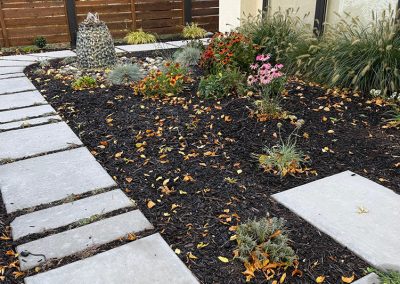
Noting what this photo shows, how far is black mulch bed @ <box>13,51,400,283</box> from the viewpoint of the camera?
1972 millimetres

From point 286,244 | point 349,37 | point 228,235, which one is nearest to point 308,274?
point 286,244

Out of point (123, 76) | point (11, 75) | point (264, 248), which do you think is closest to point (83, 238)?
point (264, 248)

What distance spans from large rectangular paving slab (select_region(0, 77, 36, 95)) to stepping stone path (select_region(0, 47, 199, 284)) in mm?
1279

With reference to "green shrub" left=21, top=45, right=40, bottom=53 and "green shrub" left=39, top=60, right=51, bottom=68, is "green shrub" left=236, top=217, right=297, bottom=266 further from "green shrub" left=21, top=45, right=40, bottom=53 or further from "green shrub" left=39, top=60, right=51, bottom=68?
"green shrub" left=21, top=45, right=40, bottom=53

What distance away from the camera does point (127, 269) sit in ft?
5.90

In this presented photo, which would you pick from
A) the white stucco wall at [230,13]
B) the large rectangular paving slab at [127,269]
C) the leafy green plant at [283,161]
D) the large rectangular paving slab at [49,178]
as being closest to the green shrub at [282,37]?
the white stucco wall at [230,13]

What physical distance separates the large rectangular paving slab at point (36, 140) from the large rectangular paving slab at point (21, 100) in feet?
2.66

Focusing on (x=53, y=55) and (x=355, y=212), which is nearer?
(x=355, y=212)

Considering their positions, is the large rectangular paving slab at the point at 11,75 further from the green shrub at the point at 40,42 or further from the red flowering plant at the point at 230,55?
the red flowering plant at the point at 230,55

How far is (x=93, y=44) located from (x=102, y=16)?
3.32 meters

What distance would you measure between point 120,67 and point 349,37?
110 inches

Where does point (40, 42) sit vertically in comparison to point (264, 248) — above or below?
above

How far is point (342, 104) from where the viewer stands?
3812 millimetres

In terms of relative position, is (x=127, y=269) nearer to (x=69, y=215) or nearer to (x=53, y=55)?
(x=69, y=215)
